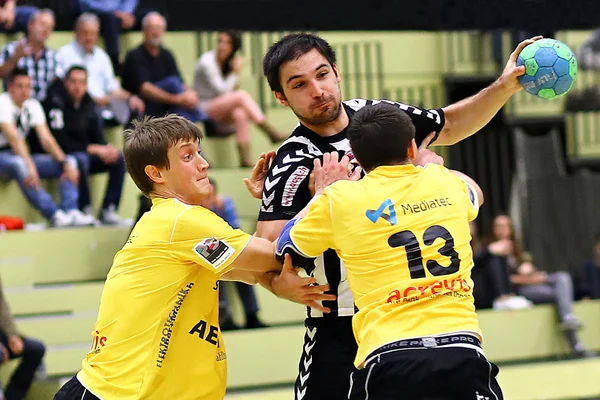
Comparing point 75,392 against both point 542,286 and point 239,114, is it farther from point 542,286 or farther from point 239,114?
point 542,286

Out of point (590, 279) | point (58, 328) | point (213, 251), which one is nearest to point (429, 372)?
point (213, 251)

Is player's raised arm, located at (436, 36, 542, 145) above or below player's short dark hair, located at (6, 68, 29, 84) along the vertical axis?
below

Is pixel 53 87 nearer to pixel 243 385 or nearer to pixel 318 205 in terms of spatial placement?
pixel 243 385

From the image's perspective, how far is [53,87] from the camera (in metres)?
9.16

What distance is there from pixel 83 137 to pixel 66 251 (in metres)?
1.08

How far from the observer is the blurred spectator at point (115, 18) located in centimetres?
1032

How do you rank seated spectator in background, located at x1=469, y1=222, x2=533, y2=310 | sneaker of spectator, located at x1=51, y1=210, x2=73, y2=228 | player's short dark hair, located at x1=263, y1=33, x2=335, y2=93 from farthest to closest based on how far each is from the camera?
1. seated spectator in background, located at x1=469, y1=222, x2=533, y2=310
2. sneaker of spectator, located at x1=51, y1=210, x2=73, y2=228
3. player's short dark hair, located at x1=263, y1=33, x2=335, y2=93

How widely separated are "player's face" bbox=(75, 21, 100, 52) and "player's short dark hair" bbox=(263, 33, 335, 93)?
234 inches

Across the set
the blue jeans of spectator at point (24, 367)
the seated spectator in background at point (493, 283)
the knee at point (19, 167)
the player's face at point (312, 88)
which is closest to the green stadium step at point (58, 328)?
the blue jeans of spectator at point (24, 367)

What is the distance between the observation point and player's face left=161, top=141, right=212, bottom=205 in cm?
371

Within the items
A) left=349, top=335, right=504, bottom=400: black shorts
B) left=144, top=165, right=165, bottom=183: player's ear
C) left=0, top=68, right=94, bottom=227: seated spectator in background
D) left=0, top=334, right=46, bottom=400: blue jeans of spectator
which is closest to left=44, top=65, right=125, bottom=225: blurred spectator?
left=0, top=68, right=94, bottom=227: seated spectator in background

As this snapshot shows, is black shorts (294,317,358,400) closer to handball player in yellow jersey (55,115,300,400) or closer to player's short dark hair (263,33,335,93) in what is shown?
handball player in yellow jersey (55,115,300,400)

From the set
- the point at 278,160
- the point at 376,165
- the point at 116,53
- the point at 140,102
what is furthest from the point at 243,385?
the point at 376,165

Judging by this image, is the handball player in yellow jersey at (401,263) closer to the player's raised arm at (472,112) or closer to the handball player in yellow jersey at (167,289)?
the handball player in yellow jersey at (167,289)
